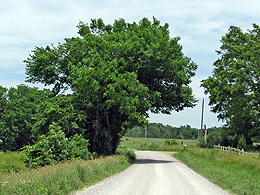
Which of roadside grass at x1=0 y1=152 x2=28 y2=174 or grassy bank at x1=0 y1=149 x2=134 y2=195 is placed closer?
grassy bank at x1=0 y1=149 x2=134 y2=195

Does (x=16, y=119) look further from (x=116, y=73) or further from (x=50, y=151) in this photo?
(x=50, y=151)

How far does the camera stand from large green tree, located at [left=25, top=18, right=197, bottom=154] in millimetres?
24859

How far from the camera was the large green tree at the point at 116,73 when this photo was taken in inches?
979

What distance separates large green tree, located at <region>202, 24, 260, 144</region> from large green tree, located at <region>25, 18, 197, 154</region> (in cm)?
1263

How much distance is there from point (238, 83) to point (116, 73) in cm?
2212

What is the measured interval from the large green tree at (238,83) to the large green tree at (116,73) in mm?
12635

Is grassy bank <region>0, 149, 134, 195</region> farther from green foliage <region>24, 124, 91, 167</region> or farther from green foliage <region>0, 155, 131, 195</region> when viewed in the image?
green foliage <region>24, 124, 91, 167</region>

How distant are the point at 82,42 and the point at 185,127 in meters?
178

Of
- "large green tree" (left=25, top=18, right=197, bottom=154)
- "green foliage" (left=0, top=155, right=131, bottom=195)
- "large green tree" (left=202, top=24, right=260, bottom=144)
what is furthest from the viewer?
"large green tree" (left=202, top=24, right=260, bottom=144)

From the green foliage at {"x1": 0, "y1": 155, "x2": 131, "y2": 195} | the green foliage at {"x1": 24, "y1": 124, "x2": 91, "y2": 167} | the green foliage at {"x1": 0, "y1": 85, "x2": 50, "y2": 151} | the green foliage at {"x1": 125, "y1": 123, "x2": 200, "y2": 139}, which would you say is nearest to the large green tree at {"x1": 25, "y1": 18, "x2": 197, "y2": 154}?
the green foliage at {"x1": 24, "y1": 124, "x2": 91, "y2": 167}

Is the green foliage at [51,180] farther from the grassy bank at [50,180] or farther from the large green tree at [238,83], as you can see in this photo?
the large green tree at [238,83]

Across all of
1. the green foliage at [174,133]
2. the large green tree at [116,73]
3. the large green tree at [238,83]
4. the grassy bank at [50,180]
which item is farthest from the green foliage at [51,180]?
the green foliage at [174,133]

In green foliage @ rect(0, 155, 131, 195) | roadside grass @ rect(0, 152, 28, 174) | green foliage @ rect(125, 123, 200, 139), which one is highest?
green foliage @ rect(125, 123, 200, 139)

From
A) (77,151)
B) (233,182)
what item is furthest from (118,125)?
(233,182)
